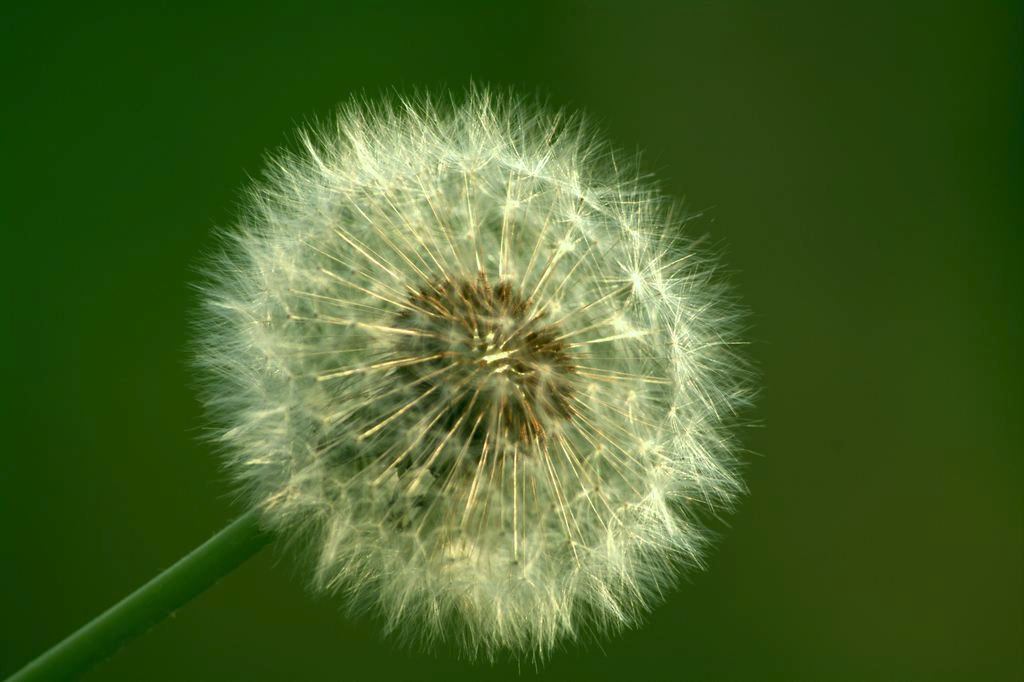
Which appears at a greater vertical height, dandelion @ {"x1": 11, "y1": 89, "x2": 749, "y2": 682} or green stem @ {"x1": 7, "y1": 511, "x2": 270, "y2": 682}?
dandelion @ {"x1": 11, "y1": 89, "x2": 749, "y2": 682}

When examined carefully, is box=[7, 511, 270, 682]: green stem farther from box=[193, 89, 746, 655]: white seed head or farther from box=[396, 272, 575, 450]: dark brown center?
box=[396, 272, 575, 450]: dark brown center

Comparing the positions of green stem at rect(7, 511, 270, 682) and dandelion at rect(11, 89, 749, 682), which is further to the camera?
dandelion at rect(11, 89, 749, 682)

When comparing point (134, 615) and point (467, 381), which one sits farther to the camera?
point (467, 381)

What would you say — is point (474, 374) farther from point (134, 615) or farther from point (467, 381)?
point (134, 615)

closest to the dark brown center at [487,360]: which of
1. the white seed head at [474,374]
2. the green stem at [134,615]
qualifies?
the white seed head at [474,374]

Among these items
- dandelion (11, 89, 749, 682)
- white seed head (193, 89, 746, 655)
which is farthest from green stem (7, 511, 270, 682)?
white seed head (193, 89, 746, 655)

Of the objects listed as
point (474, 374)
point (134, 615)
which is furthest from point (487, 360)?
point (134, 615)

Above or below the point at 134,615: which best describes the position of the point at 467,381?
above
